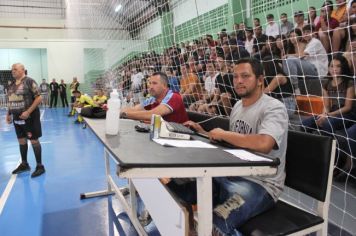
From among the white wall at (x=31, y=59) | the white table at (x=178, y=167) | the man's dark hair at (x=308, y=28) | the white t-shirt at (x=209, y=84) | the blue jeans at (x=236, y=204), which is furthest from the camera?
the white wall at (x=31, y=59)

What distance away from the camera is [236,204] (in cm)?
155

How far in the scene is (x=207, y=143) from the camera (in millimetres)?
1748

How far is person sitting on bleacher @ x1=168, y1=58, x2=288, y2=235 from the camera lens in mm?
1568

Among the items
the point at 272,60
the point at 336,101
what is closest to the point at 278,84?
the point at 272,60

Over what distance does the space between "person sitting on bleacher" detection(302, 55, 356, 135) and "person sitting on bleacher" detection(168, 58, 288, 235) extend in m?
1.17

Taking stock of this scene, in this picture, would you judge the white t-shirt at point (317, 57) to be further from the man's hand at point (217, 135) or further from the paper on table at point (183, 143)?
the paper on table at point (183, 143)

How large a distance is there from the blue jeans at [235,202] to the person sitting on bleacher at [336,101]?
4.79 ft

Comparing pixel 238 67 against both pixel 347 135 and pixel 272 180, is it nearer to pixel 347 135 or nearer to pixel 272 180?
pixel 272 180

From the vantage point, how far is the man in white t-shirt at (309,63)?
3.32 metres

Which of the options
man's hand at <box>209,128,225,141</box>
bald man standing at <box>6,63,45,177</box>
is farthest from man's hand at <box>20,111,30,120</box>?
man's hand at <box>209,128,225,141</box>

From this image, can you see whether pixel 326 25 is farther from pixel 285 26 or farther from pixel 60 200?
pixel 60 200

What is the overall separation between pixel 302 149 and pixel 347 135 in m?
1.32

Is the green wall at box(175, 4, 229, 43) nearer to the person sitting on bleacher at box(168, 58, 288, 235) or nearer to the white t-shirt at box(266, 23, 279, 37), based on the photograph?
the white t-shirt at box(266, 23, 279, 37)

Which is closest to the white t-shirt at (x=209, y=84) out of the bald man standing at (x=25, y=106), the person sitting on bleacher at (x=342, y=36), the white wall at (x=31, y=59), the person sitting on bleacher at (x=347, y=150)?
the person sitting on bleacher at (x=342, y=36)
